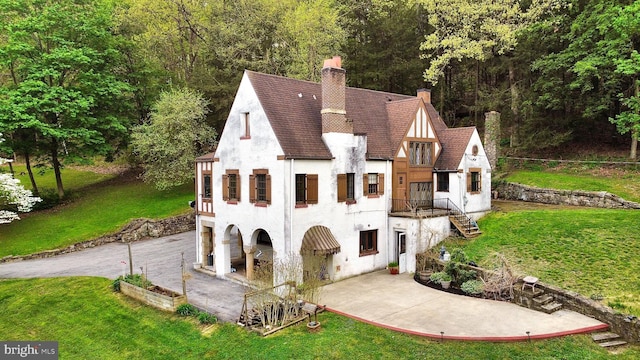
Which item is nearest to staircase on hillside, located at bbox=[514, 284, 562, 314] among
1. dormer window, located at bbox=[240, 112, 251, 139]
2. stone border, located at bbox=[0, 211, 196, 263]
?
dormer window, located at bbox=[240, 112, 251, 139]

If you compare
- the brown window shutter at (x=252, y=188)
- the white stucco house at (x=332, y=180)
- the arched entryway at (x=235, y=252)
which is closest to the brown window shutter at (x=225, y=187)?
the white stucco house at (x=332, y=180)

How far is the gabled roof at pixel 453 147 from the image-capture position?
84.7 feet

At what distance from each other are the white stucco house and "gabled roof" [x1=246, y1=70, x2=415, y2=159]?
7cm

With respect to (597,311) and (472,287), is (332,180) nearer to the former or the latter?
(472,287)

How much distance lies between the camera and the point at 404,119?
25.5 metres

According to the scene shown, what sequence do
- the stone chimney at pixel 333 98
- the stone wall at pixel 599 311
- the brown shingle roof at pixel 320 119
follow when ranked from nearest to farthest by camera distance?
the stone wall at pixel 599 311 → the brown shingle roof at pixel 320 119 → the stone chimney at pixel 333 98

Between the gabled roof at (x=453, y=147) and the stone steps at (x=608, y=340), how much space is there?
13.0 metres

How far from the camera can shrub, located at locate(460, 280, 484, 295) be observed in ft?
58.5

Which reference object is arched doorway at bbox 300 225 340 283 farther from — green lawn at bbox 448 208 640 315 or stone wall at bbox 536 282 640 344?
stone wall at bbox 536 282 640 344

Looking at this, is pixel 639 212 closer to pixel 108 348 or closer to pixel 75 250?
pixel 108 348

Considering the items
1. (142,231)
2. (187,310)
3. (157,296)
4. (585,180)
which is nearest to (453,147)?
(585,180)

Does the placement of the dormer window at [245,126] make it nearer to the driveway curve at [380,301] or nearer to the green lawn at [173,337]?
the driveway curve at [380,301]

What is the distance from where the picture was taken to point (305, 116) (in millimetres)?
21953

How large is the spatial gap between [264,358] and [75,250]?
860 inches
